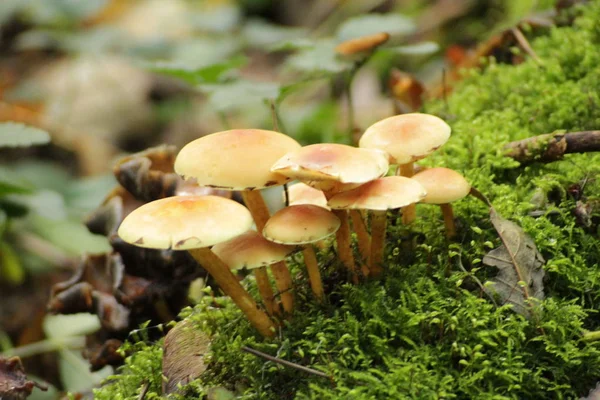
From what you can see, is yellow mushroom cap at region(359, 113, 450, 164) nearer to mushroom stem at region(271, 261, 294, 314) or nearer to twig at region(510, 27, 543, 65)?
mushroom stem at region(271, 261, 294, 314)

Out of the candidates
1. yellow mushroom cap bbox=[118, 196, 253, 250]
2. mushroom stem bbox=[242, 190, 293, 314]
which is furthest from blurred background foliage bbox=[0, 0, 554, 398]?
Answer: yellow mushroom cap bbox=[118, 196, 253, 250]

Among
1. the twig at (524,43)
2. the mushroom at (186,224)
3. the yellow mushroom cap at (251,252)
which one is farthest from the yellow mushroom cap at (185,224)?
the twig at (524,43)

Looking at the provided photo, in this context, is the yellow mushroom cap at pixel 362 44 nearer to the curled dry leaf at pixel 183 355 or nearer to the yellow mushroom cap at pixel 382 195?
the yellow mushroom cap at pixel 382 195

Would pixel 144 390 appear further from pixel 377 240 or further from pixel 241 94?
pixel 241 94

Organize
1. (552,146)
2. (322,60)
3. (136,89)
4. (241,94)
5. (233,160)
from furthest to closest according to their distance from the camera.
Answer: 1. (136,89)
2. (322,60)
3. (241,94)
4. (552,146)
5. (233,160)

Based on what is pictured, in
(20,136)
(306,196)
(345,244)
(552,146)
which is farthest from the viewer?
(20,136)

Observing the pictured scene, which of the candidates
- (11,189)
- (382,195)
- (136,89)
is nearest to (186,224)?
(382,195)
